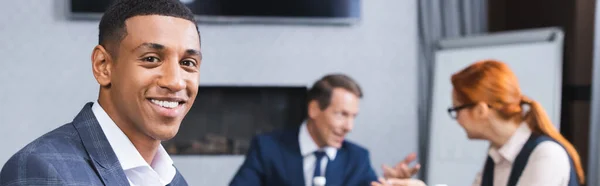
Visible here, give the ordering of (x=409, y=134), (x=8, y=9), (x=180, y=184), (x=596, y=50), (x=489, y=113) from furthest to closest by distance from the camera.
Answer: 1. (x=409, y=134)
2. (x=8, y=9)
3. (x=596, y=50)
4. (x=489, y=113)
5. (x=180, y=184)

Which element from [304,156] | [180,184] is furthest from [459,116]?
[180,184]

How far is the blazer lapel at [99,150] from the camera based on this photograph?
1.16 meters

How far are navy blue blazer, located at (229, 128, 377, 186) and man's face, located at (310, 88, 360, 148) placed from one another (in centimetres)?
6

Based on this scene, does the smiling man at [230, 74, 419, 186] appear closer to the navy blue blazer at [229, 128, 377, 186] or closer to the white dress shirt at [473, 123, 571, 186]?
the navy blue blazer at [229, 128, 377, 186]

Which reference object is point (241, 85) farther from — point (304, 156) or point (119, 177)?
point (119, 177)

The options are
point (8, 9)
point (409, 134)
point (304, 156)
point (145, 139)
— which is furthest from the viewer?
point (409, 134)

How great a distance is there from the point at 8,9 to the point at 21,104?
0.54 m

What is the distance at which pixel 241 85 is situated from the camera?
4680 mm

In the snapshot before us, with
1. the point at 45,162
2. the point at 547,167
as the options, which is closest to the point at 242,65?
the point at 547,167

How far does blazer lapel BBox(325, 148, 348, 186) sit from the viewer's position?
9.91ft

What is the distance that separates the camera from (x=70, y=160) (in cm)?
112

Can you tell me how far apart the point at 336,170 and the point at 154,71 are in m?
1.97

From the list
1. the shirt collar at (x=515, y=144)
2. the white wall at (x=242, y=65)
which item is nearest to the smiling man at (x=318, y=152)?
the shirt collar at (x=515, y=144)

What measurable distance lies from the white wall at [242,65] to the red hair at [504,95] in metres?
2.29
